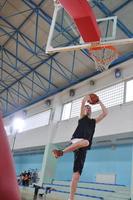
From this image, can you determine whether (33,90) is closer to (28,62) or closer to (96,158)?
(28,62)

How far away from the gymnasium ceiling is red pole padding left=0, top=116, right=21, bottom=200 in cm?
1051

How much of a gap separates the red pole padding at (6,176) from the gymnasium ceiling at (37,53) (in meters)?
10.5

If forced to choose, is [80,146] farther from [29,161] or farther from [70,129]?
[29,161]

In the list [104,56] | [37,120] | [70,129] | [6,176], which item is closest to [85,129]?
[104,56]

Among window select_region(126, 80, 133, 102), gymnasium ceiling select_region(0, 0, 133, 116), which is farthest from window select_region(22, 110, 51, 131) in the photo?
window select_region(126, 80, 133, 102)

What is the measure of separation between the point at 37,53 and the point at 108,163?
664 centimetres

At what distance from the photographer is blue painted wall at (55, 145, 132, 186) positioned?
37.8 feet

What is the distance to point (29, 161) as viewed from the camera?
19.2 meters

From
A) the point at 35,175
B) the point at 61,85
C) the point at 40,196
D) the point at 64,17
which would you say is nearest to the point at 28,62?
the point at 61,85

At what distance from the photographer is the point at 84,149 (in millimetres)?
5262

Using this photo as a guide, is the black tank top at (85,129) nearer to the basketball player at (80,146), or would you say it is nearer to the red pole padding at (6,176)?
the basketball player at (80,146)

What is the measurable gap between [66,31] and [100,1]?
2.43 metres

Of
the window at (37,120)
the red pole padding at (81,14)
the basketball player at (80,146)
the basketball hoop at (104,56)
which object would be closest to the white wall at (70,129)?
the window at (37,120)

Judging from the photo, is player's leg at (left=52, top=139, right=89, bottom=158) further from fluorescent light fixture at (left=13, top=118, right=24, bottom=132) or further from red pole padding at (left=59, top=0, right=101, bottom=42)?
fluorescent light fixture at (left=13, top=118, right=24, bottom=132)
